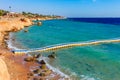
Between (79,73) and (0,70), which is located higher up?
(0,70)

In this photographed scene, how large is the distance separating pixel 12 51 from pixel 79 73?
57.6 ft

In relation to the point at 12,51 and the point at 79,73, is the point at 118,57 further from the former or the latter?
the point at 12,51

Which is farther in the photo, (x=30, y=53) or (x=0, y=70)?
(x=30, y=53)

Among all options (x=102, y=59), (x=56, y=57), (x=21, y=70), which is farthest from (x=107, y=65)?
(x=21, y=70)

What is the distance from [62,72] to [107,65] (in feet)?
26.4

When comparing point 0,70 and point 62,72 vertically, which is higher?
point 0,70

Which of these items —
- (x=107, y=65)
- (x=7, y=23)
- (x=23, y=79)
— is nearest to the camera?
(x=23, y=79)

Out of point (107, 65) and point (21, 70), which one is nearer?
point (21, 70)

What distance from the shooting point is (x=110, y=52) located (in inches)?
1793

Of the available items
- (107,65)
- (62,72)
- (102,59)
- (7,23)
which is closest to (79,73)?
(62,72)

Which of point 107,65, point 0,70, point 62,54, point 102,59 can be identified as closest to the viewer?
point 0,70

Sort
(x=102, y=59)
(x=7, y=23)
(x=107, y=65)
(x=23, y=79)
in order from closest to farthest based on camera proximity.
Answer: (x=23, y=79) < (x=107, y=65) < (x=102, y=59) < (x=7, y=23)

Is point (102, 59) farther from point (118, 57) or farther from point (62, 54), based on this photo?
point (62, 54)

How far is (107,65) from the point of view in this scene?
35.5m
